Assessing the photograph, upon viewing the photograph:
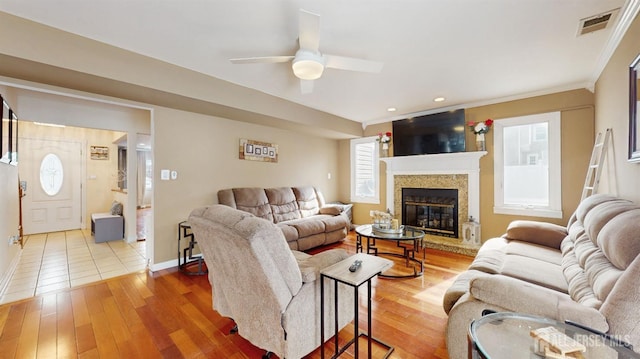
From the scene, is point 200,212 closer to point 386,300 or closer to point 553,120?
point 386,300

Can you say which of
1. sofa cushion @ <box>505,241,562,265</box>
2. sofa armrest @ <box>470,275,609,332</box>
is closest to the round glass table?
sofa armrest @ <box>470,275,609,332</box>

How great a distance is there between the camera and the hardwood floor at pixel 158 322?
5.83 ft

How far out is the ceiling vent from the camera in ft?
6.26

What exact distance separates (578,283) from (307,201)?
3792 millimetres

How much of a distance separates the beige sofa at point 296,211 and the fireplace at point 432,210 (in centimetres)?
129

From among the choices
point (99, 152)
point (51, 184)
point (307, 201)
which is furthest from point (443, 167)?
point (51, 184)

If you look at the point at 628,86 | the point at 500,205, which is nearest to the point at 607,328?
the point at 628,86

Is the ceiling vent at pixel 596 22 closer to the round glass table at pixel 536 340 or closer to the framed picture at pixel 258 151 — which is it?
the round glass table at pixel 536 340

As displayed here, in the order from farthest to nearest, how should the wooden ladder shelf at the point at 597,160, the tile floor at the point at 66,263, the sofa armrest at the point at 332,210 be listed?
the sofa armrest at the point at 332,210 → the tile floor at the point at 66,263 → the wooden ladder shelf at the point at 597,160

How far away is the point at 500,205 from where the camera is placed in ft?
12.9

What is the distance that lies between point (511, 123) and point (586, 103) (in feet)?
2.64

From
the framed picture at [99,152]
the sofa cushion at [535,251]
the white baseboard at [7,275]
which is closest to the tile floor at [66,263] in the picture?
the white baseboard at [7,275]

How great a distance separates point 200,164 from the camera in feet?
12.1

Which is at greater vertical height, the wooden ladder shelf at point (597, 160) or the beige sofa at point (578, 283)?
the wooden ladder shelf at point (597, 160)
